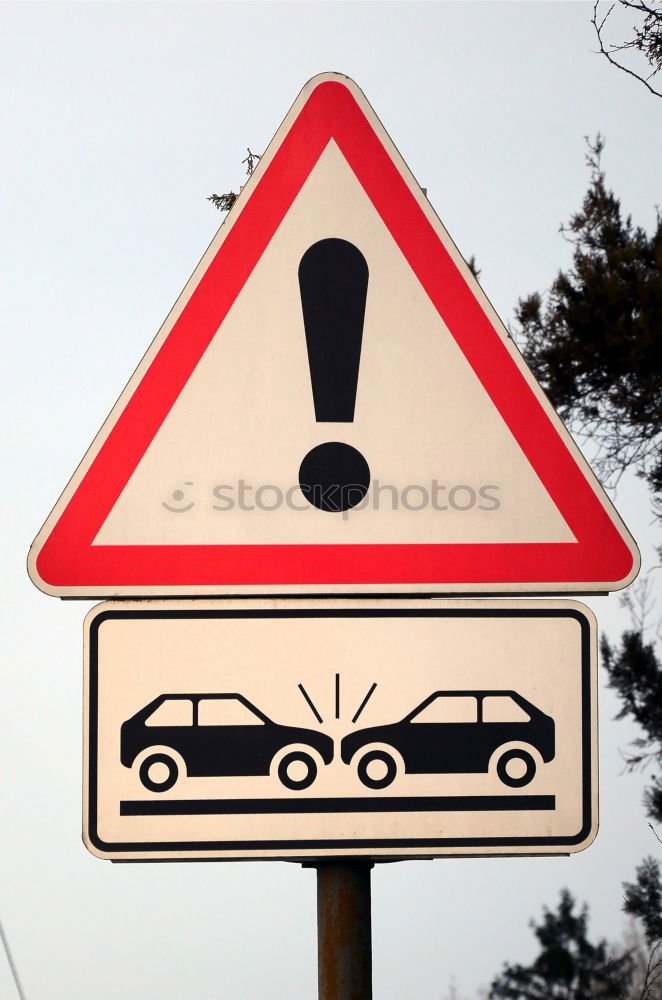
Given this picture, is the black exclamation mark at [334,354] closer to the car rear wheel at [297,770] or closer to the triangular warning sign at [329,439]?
the triangular warning sign at [329,439]

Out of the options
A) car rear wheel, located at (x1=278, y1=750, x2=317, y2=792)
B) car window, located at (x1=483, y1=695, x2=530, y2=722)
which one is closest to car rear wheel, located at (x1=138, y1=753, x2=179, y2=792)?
car rear wheel, located at (x1=278, y1=750, x2=317, y2=792)

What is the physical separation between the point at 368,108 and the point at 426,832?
0.90m

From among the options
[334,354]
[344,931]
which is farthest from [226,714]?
[334,354]

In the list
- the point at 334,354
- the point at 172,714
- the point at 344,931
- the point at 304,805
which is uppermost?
the point at 334,354

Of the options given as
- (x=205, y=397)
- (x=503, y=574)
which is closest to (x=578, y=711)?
(x=503, y=574)

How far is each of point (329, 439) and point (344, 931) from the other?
565 millimetres

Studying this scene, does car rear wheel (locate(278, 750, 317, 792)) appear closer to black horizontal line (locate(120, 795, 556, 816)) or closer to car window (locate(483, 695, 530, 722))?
black horizontal line (locate(120, 795, 556, 816))

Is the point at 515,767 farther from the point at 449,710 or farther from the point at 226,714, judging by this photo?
the point at 226,714

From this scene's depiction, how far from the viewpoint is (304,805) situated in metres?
1.48

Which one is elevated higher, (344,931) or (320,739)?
(320,739)

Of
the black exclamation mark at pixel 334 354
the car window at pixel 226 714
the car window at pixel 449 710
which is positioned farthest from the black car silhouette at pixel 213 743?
the black exclamation mark at pixel 334 354

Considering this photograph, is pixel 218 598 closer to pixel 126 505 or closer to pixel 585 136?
pixel 126 505

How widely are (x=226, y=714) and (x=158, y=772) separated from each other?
0.10 metres

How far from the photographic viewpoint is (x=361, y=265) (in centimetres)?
161
